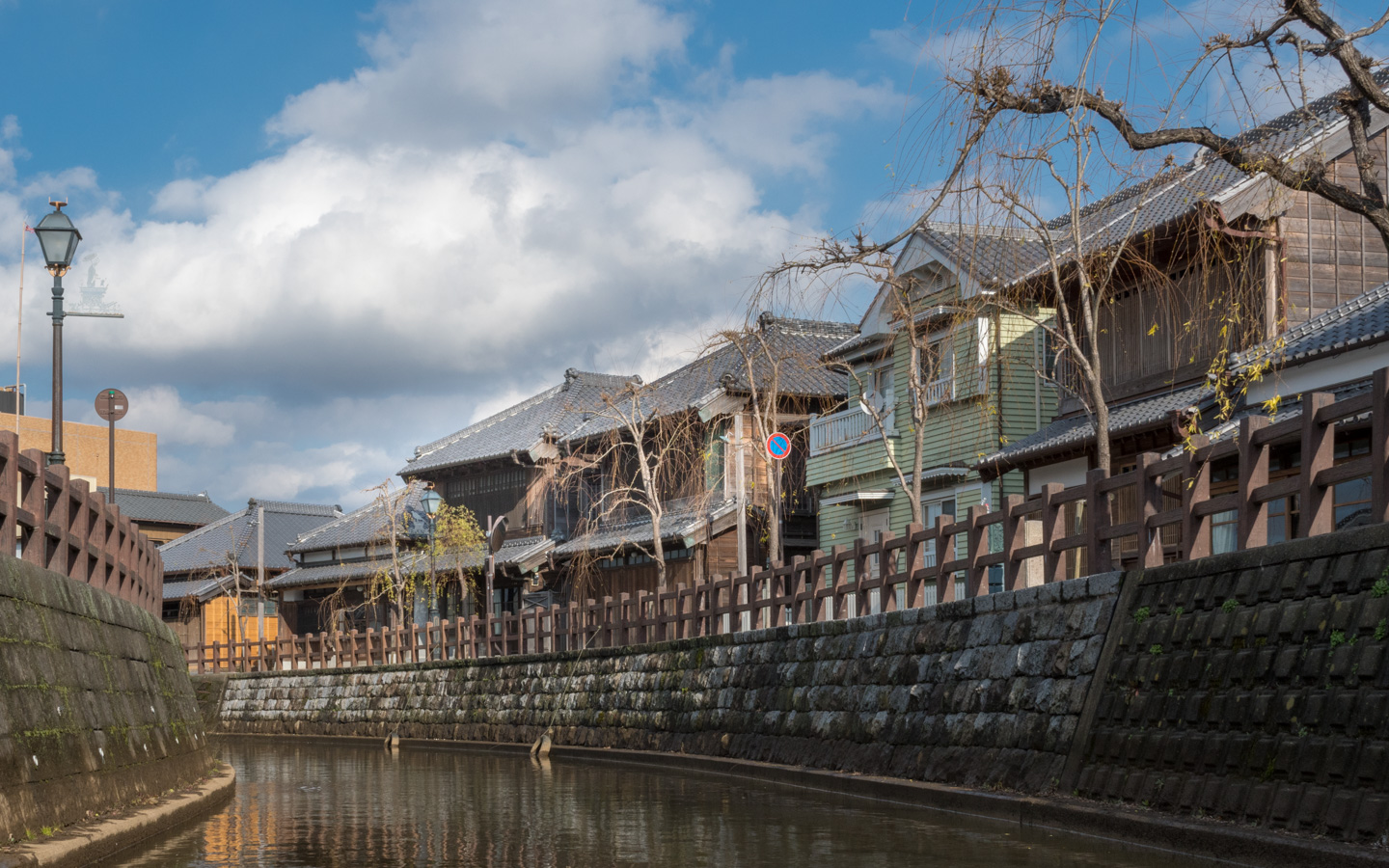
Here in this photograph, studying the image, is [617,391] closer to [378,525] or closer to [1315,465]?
[378,525]

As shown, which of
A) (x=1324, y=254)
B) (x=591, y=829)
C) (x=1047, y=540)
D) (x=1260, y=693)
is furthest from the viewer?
(x=1324, y=254)

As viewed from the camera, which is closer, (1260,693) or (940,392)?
(1260,693)

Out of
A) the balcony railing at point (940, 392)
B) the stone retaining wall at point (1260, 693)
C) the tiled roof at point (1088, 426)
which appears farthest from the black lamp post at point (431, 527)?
the stone retaining wall at point (1260, 693)

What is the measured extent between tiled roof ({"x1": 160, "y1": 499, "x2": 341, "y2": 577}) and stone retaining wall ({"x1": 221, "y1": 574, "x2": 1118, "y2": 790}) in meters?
26.4

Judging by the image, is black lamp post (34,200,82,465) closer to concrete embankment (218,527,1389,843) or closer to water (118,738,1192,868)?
water (118,738,1192,868)

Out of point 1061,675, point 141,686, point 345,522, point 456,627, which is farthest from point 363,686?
point 1061,675

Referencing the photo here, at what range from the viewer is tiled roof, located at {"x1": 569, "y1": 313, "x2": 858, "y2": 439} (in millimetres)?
36375

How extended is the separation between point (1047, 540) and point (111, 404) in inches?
1148

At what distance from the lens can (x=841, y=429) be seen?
32.8 metres

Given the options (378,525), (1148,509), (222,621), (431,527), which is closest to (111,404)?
(431,527)

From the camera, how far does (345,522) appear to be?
164 feet

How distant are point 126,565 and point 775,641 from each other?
828cm

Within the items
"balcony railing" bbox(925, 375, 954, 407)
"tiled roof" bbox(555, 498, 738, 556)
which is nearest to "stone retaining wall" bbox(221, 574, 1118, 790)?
"tiled roof" bbox(555, 498, 738, 556)

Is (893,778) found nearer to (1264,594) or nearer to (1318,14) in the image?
(1264,594)
